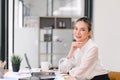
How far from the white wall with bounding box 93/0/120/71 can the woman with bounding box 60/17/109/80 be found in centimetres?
211

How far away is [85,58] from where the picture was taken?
221cm

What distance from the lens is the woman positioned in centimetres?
218

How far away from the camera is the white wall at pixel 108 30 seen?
4.39 metres

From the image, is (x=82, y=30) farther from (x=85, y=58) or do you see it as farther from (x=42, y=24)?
(x=42, y=24)

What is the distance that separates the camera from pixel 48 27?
5.69 m

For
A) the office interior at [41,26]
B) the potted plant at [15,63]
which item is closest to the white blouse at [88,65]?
the potted plant at [15,63]

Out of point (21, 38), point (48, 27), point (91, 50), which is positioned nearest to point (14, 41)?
point (21, 38)

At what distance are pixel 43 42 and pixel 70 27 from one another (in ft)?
2.54

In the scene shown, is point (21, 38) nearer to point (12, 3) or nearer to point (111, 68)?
point (12, 3)

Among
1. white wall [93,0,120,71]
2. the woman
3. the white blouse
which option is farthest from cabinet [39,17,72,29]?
the white blouse

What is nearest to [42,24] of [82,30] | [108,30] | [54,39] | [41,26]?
[41,26]

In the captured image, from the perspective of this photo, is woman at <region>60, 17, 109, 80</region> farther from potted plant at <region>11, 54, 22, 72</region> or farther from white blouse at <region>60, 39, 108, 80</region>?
potted plant at <region>11, 54, 22, 72</region>

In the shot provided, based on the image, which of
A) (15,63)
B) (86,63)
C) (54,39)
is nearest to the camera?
(86,63)

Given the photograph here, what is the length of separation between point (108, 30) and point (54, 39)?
1.64m
